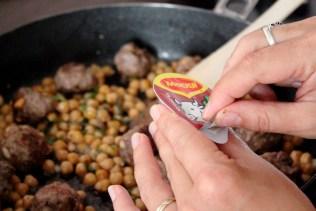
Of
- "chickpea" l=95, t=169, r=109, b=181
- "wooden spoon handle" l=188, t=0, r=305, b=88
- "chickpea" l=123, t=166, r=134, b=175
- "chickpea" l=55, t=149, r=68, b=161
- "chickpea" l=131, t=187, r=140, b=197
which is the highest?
"wooden spoon handle" l=188, t=0, r=305, b=88

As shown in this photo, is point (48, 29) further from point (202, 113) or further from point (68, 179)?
point (202, 113)

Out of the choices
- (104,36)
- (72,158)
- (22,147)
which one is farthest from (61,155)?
(104,36)

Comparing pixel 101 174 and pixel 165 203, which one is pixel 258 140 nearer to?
pixel 101 174

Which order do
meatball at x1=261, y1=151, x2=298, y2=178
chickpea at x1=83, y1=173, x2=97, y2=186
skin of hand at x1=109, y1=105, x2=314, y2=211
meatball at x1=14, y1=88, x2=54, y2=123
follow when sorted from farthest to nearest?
meatball at x1=14, y1=88, x2=54, y2=123
chickpea at x1=83, y1=173, x2=97, y2=186
meatball at x1=261, y1=151, x2=298, y2=178
skin of hand at x1=109, y1=105, x2=314, y2=211

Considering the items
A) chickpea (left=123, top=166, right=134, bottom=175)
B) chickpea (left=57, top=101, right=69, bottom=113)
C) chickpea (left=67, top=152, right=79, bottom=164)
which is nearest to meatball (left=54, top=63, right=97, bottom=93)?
chickpea (left=57, top=101, right=69, bottom=113)

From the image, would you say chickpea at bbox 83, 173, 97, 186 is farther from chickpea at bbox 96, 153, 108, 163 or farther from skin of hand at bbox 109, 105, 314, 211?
skin of hand at bbox 109, 105, 314, 211

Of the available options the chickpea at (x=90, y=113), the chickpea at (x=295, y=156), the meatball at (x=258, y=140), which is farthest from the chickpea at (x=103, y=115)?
the chickpea at (x=295, y=156)

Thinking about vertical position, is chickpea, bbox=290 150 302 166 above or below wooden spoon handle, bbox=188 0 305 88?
below

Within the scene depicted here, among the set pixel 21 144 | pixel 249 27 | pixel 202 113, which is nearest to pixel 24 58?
pixel 21 144
